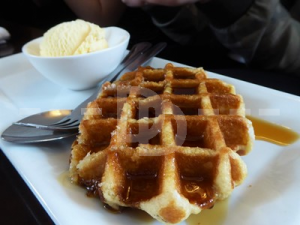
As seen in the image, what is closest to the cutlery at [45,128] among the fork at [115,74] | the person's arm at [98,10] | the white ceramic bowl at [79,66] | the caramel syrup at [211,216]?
the fork at [115,74]

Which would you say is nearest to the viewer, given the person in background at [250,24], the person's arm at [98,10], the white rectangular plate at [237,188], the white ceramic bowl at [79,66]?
the white rectangular plate at [237,188]

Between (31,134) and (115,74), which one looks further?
(115,74)

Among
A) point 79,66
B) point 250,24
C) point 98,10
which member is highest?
point 79,66

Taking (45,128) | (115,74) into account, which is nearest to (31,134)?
(45,128)

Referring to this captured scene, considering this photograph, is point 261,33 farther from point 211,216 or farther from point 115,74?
point 211,216

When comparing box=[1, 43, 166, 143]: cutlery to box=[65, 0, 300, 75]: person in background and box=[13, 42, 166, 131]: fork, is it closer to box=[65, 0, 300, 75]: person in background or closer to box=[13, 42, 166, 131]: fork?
box=[13, 42, 166, 131]: fork

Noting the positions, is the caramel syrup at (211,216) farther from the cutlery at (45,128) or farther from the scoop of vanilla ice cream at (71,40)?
the scoop of vanilla ice cream at (71,40)
